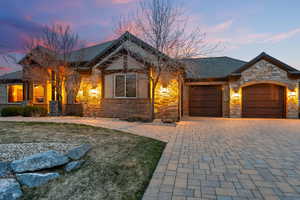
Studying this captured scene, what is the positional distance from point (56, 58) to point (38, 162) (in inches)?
417

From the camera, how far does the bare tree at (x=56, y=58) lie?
35.8ft

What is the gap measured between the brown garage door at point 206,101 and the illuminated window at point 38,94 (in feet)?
43.9

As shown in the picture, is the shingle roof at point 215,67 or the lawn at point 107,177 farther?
the shingle roof at point 215,67

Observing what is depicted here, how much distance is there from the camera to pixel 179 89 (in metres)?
9.94

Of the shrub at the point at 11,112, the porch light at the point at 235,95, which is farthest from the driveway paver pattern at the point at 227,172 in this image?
the shrub at the point at 11,112

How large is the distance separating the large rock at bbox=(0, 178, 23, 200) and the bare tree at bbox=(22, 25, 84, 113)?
32.2ft

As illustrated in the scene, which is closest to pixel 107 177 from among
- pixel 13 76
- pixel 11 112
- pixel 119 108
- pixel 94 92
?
pixel 119 108

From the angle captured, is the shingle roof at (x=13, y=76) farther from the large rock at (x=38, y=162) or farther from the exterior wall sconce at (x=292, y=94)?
the exterior wall sconce at (x=292, y=94)

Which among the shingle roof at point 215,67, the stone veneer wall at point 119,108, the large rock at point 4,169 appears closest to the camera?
the large rock at point 4,169

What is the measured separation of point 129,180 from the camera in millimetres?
2504

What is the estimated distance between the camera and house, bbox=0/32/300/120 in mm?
9508

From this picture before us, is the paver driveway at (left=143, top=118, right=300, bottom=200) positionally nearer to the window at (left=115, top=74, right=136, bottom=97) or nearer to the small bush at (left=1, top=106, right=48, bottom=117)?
the window at (left=115, top=74, right=136, bottom=97)

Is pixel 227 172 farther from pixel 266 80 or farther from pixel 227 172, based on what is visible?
pixel 266 80

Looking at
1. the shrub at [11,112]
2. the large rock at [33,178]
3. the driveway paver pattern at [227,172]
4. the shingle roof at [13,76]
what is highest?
the shingle roof at [13,76]
